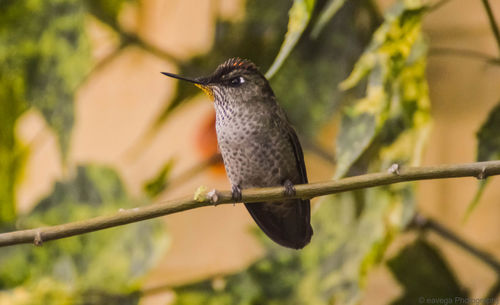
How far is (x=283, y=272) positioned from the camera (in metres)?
0.92

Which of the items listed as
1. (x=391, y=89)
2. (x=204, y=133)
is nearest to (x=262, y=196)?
(x=391, y=89)

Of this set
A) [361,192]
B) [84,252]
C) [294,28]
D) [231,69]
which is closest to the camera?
[231,69]

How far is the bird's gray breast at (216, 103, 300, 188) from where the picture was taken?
1.22 ft

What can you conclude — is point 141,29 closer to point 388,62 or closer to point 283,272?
point 283,272

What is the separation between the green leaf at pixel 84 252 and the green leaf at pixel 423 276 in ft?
1.25

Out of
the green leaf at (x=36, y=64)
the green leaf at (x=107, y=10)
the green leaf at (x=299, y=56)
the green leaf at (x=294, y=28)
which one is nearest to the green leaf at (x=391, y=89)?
the green leaf at (x=294, y=28)

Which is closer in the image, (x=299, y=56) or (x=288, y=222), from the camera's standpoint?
(x=288, y=222)

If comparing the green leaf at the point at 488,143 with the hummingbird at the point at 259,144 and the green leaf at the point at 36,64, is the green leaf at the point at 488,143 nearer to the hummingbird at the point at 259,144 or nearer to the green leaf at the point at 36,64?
the hummingbird at the point at 259,144

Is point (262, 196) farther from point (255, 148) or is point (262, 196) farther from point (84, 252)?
point (84, 252)

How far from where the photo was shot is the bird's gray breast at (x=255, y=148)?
1.22 feet

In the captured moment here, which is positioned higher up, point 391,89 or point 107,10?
point 107,10

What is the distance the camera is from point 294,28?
43 cm

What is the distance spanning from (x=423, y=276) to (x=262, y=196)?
68cm

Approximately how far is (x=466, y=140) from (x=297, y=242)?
2.85 ft
